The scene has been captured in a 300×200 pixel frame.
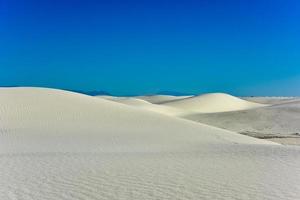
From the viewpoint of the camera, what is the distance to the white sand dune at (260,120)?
1330 inches

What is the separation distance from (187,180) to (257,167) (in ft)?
8.46

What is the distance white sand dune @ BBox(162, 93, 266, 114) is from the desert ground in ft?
155

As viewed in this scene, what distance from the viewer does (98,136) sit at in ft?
60.3

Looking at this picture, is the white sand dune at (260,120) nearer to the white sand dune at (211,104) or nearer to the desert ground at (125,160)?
the desert ground at (125,160)

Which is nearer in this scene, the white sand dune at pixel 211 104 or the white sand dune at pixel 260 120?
the white sand dune at pixel 260 120

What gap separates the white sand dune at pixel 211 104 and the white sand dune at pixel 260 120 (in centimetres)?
2808

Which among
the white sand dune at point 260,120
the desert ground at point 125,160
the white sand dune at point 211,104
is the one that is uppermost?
the white sand dune at point 211,104

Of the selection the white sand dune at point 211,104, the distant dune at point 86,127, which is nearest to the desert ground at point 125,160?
the distant dune at point 86,127

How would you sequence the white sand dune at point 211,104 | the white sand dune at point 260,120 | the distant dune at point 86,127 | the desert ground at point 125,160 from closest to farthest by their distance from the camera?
the desert ground at point 125,160 < the distant dune at point 86,127 < the white sand dune at point 260,120 < the white sand dune at point 211,104

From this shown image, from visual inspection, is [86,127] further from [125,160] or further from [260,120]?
[260,120]

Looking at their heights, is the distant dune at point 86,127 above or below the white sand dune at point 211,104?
below

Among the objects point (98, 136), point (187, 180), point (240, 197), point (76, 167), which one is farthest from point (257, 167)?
point (98, 136)

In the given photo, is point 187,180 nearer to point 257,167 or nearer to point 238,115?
point 257,167

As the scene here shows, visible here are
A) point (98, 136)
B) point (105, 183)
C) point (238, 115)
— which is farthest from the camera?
point (238, 115)
